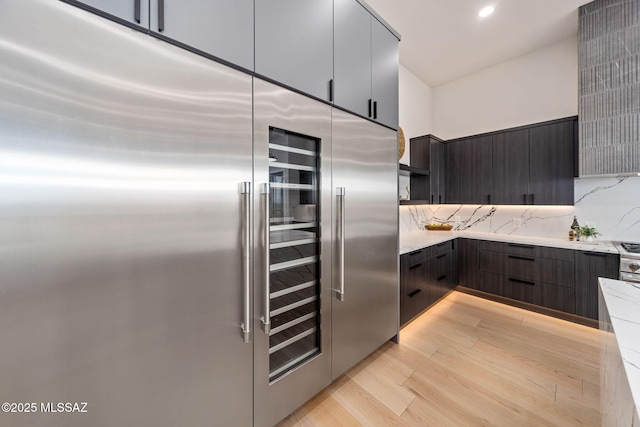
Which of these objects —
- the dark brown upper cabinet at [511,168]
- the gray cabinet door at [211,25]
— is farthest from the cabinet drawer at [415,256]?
the gray cabinet door at [211,25]

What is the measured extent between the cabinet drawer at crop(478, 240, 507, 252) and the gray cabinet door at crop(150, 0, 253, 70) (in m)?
3.58

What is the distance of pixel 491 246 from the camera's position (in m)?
3.26

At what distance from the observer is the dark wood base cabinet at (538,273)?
2.56m

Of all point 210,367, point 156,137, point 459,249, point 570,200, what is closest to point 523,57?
point 570,200

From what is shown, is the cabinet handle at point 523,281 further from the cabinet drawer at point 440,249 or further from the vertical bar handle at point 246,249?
the vertical bar handle at point 246,249

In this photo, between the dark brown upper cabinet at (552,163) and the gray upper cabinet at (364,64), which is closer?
the gray upper cabinet at (364,64)

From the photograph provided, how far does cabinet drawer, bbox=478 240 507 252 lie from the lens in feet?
10.4

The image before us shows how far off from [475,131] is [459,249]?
1.95 meters

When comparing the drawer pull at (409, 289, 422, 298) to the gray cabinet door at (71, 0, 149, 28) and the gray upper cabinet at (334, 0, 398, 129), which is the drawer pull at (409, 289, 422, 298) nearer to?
the gray upper cabinet at (334, 0, 398, 129)

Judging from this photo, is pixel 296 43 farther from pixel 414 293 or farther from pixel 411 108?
pixel 411 108

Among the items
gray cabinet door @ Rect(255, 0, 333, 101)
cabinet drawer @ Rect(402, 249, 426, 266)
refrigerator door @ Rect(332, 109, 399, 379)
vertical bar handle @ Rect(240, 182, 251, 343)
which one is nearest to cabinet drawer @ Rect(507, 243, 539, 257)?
cabinet drawer @ Rect(402, 249, 426, 266)

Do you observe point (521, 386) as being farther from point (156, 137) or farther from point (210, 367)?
point (156, 137)

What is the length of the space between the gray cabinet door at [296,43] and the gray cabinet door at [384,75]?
1.70 feet

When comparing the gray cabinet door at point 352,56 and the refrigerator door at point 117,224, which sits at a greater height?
the gray cabinet door at point 352,56
